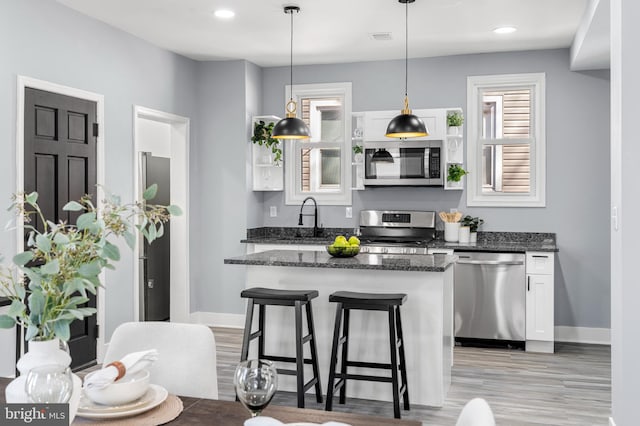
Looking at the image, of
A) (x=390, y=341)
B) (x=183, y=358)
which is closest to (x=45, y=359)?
(x=183, y=358)

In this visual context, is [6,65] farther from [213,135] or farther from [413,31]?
[413,31]

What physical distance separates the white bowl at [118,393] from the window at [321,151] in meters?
5.01

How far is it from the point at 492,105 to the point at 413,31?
1351 mm

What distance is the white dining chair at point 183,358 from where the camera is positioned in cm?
206

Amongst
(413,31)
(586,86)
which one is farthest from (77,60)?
(586,86)

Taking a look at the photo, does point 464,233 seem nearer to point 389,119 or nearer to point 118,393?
point 389,119

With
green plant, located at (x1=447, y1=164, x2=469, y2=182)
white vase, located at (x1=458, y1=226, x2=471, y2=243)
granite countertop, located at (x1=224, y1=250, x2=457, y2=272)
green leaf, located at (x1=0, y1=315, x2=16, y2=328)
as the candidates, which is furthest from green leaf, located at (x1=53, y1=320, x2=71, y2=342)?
green plant, located at (x1=447, y1=164, x2=469, y2=182)

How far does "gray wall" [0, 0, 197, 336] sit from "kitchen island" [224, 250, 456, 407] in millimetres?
1556

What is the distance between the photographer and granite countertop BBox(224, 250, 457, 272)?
150 inches

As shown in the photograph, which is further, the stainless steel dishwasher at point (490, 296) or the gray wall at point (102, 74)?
the stainless steel dishwasher at point (490, 296)

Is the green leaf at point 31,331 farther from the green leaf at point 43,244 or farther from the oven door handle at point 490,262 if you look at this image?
the oven door handle at point 490,262

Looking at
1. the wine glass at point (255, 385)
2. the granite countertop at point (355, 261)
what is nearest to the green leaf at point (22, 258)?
the wine glass at point (255, 385)

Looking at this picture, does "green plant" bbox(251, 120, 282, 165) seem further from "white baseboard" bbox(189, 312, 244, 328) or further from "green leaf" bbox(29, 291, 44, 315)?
"green leaf" bbox(29, 291, 44, 315)

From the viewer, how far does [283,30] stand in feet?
17.5
